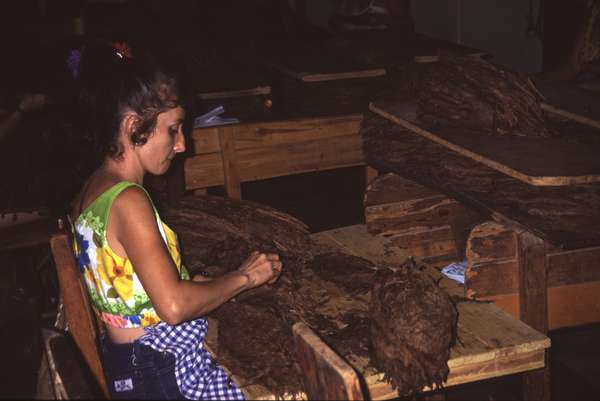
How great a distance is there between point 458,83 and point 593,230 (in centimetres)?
117

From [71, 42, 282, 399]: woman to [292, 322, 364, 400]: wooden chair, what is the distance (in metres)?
0.60

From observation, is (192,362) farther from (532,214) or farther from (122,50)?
(532,214)

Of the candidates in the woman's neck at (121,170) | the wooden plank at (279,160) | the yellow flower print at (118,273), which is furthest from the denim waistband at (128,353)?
the wooden plank at (279,160)

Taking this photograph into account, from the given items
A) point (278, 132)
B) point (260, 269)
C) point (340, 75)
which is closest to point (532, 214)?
point (260, 269)

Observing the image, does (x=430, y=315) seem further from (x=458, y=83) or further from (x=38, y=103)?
(x=38, y=103)

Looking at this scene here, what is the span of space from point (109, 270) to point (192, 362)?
1.42 feet

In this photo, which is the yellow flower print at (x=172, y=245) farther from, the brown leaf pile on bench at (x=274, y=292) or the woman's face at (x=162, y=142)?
the brown leaf pile on bench at (x=274, y=292)

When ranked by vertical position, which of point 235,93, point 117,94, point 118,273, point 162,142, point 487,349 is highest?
point 117,94

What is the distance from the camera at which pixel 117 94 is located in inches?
107

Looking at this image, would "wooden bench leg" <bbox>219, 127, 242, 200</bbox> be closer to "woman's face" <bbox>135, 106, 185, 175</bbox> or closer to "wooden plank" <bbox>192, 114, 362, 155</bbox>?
"wooden plank" <bbox>192, 114, 362, 155</bbox>

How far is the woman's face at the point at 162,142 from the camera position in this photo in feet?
9.14

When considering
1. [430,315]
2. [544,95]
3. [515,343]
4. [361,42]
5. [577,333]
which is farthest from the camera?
[361,42]

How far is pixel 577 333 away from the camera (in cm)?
512

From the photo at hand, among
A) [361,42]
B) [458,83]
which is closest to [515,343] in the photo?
[458,83]
